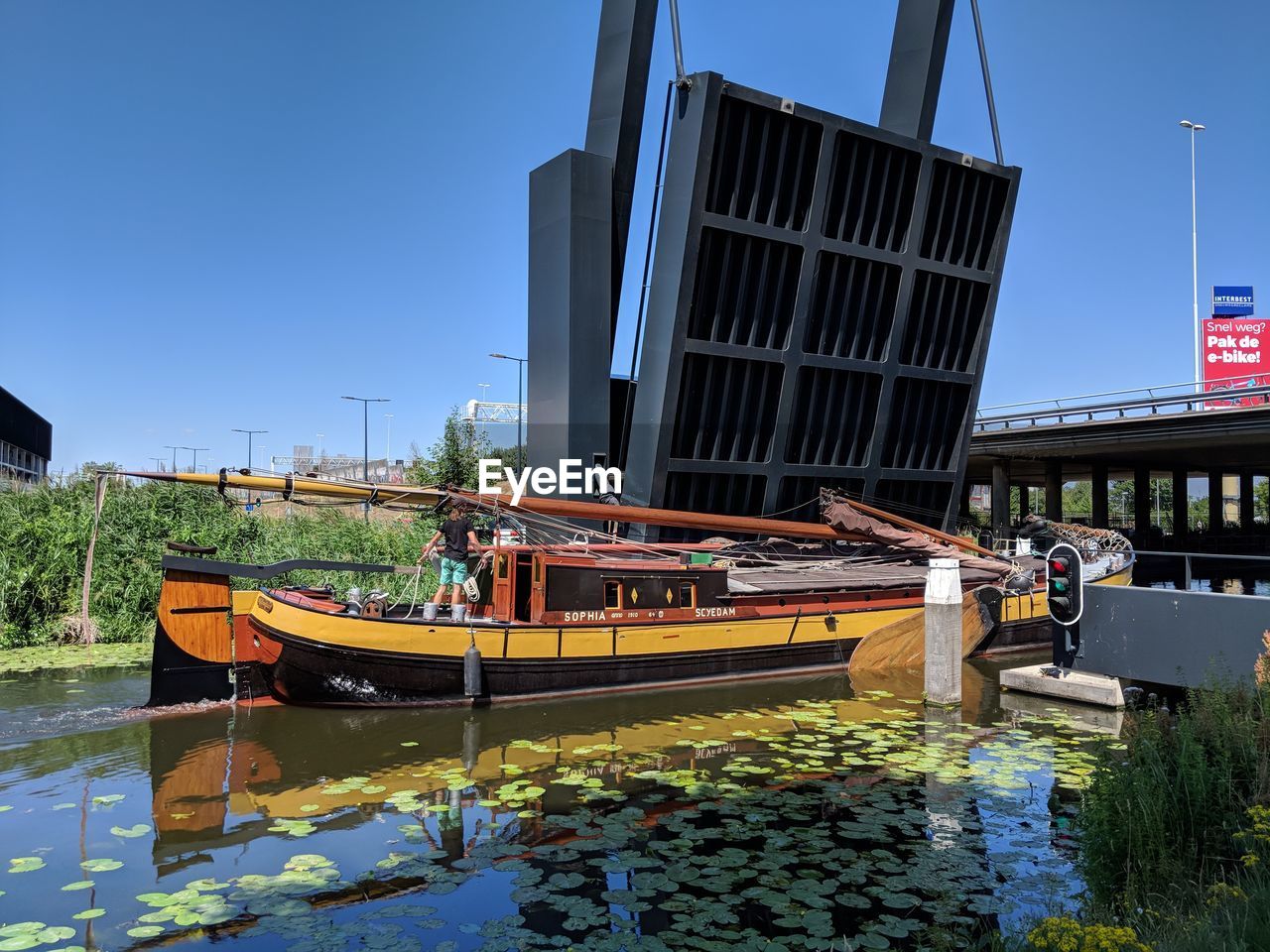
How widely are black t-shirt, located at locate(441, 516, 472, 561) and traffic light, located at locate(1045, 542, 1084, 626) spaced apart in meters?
8.20

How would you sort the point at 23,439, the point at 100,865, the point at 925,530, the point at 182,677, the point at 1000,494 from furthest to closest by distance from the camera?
the point at 23,439
the point at 1000,494
the point at 925,530
the point at 182,677
the point at 100,865

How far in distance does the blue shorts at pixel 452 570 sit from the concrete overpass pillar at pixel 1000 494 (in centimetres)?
3276

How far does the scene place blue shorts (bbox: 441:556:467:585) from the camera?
13.2m

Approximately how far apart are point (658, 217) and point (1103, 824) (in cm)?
1378

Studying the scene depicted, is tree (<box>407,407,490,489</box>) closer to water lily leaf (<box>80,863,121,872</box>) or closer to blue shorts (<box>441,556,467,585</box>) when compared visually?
blue shorts (<box>441,556,467,585</box>)

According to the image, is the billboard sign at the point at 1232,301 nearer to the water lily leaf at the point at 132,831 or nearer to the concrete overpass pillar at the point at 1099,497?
the concrete overpass pillar at the point at 1099,497

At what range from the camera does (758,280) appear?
17.6 meters

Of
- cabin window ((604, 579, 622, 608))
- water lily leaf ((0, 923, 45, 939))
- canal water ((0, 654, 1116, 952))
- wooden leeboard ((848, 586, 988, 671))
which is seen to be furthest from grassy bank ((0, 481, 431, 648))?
water lily leaf ((0, 923, 45, 939))

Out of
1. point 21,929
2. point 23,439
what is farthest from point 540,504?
point 23,439

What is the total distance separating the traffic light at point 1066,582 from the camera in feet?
37.5

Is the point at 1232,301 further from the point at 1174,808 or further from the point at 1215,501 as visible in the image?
the point at 1174,808

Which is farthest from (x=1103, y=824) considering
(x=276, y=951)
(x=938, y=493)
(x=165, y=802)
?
(x=938, y=493)

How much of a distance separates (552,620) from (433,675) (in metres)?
1.88

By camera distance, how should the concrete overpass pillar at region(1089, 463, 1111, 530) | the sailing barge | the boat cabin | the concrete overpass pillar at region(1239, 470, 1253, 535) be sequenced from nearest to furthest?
the sailing barge → the boat cabin → the concrete overpass pillar at region(1089, 463, 1111, 530) → the concrete overpass pillar at region(1239, 470, 1253, 535)
